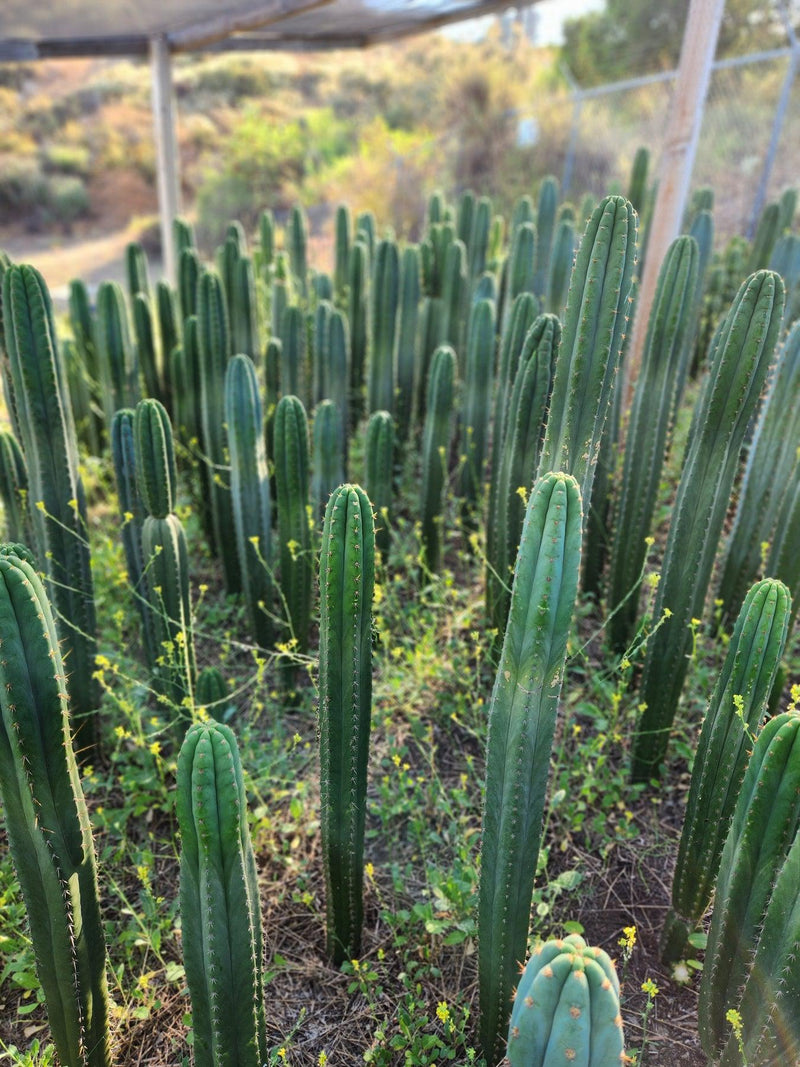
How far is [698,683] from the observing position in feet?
9.88

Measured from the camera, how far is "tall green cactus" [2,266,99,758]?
7.89ft

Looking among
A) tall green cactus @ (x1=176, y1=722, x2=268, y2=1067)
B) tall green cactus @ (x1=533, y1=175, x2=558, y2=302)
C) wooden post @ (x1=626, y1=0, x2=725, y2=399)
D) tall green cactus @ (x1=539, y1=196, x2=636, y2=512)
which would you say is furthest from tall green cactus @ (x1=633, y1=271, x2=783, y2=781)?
tall green cactus @ (x1=533, y1=175, x2=558, y2=302)

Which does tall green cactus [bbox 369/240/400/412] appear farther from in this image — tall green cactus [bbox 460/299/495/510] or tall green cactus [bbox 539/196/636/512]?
tall green cactus [bbox 539/196/636/512]

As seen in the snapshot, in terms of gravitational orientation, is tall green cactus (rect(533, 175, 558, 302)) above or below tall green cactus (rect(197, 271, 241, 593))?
above

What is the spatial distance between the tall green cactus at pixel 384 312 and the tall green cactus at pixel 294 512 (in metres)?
1.34

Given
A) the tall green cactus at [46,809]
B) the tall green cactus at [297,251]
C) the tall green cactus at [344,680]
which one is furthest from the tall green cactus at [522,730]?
the tall green cactus at [297,251]

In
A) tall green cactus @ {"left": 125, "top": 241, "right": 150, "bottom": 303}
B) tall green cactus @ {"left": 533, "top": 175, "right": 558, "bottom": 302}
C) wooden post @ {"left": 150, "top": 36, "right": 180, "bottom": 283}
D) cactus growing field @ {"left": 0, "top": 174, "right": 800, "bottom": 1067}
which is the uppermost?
wooden post @ {"left": 150, "top": 36, "right": 180, "bottom": 283}

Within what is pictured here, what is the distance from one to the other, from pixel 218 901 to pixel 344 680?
0.57 metres

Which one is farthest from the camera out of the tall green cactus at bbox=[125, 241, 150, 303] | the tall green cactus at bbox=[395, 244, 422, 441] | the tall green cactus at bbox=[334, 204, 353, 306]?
the tall green cactus at bbox=[334, 204, 353, 306]

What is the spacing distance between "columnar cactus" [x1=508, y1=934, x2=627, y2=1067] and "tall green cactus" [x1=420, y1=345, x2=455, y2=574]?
2.42m

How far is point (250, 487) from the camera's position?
3076mm

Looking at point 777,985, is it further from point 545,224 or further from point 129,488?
point 545,224

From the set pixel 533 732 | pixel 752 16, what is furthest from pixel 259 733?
pixel 752 16

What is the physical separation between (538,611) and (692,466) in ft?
3.75
